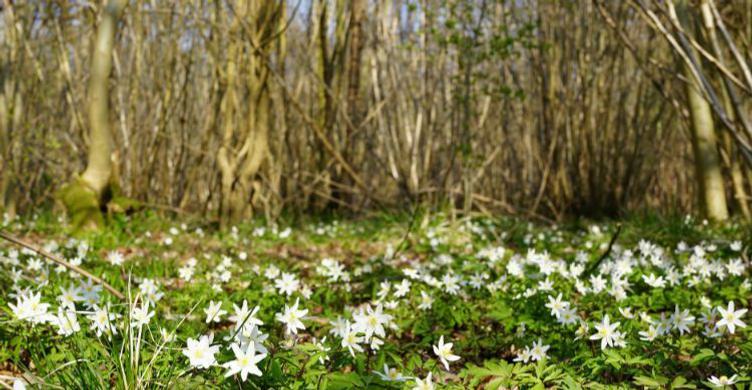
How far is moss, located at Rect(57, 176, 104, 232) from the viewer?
564cm

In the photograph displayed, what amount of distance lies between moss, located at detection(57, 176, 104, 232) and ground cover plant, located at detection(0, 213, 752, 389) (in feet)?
3.66

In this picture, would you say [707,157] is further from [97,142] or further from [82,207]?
[82,207]

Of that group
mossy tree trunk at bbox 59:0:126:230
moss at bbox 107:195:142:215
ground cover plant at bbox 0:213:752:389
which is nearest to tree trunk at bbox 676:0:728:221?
ground cover plant at bbox 0:213:752:389

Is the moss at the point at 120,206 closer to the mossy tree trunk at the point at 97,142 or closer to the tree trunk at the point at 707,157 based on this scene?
the mossy tree trunk at the point at 97,142

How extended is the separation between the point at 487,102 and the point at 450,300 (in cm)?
471

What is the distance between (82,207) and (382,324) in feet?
14.9

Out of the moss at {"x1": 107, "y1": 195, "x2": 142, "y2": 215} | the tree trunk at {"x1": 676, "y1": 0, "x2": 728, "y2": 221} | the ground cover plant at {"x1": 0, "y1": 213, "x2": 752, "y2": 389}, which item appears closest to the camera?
the ground cover plant at {"x1": 0, "y1": 213, "x2": 752, "y2": 389}

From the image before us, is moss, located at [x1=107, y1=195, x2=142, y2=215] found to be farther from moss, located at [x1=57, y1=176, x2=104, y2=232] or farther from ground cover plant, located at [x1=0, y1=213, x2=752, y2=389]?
ground cover plant, located at [x1=0, y1=213, x2=752, y2=389]

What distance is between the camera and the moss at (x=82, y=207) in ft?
18.5

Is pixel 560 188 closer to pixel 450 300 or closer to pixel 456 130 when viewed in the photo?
pixel 456 130

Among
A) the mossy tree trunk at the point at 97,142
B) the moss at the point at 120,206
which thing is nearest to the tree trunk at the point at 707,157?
the mossy tree trunk at the point at 97,142

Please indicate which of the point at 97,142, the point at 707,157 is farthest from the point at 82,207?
the point at 707,157

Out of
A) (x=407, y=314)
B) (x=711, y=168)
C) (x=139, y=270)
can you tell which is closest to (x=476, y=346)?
(x=407, y=314)

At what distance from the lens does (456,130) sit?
6773 mm
